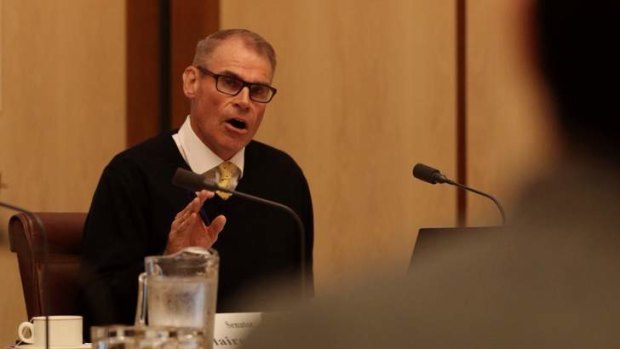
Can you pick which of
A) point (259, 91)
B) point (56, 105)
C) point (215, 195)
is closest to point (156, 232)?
point (215, 195)

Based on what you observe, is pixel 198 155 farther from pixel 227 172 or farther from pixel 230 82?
pixel 230 82

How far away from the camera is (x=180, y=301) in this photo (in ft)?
5.13

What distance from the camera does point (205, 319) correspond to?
1581mm

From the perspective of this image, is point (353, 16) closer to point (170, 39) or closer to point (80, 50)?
point (170, 39)

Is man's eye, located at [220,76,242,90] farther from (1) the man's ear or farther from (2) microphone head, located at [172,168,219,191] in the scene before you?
(2) microphone head, located at [172,168,219,191]

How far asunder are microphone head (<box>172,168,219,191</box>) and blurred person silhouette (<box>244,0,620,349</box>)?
6.10ft

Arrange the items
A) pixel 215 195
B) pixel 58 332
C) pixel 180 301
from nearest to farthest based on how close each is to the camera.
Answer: pixel 180 301
pixel 58 332
pixel 215 195

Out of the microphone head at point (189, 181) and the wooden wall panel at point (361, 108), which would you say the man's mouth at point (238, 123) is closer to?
the microphone head at point (189, 181)

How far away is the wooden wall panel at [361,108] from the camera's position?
5.00 metres

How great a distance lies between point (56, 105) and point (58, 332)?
11.0 feet

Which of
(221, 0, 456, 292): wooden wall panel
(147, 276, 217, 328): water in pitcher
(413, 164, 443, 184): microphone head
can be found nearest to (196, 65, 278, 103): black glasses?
(413, 164, 443, 184): microphone head

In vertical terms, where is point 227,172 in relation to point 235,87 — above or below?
below

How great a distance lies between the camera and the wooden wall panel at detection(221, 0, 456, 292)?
16.4 feet

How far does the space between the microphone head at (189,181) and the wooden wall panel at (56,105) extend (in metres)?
2.87
